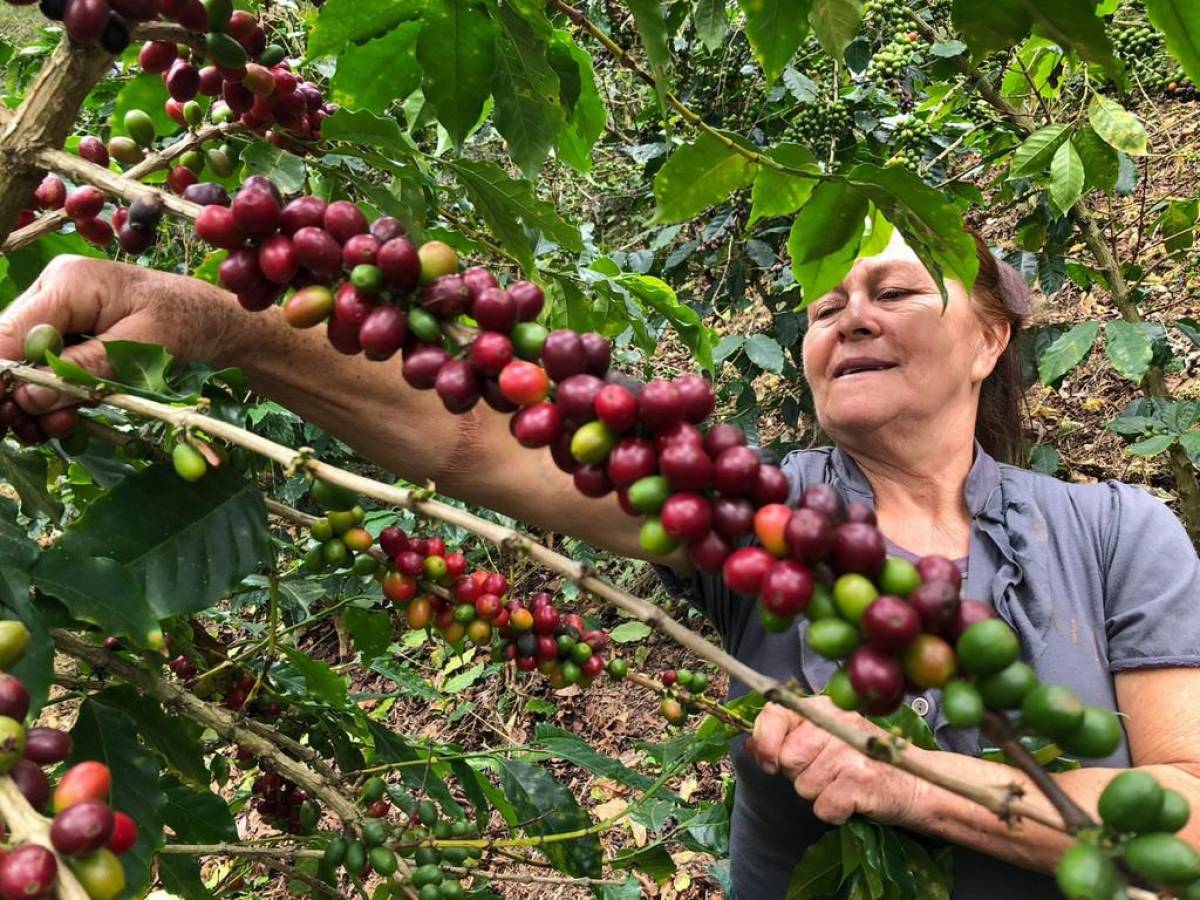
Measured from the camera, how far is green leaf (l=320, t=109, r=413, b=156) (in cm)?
122

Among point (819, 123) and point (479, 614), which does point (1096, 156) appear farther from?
point (479, 614)

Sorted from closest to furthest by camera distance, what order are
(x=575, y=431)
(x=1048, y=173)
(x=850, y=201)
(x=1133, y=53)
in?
1. (x=575, y=431)
2. (x=850, y=201)
3. (x=1048, y=173)
4. (x=1133, y=53)

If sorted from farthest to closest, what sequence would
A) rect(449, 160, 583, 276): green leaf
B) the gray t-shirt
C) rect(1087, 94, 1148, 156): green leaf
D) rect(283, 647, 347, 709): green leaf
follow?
1. rect(1087, 94, 1148, 156): green leaf
2. the gray t-shirt
3. rect(283, 647, 347, 709): green leaf
4. rect(449, 160, 583, 276): green leaf

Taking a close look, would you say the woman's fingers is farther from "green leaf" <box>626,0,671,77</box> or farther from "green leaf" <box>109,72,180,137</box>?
"green leaf" <box>109,72,180,137</box>

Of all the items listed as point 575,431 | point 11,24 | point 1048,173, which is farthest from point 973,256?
point 11,24

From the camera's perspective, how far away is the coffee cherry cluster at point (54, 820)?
565 mm

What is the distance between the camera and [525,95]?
55.7 inches

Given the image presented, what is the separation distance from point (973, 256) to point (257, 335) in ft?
3.59

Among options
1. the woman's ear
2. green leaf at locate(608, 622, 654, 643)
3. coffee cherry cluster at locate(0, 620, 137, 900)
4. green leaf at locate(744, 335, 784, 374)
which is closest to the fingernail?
coffee cherry cluster at locate(0, 620, 137, 900)

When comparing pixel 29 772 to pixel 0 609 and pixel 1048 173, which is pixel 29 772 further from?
pixel 1048 173

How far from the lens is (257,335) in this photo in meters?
1.38

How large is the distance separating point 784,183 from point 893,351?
101 centimetres

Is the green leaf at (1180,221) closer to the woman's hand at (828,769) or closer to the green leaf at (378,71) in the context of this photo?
the woman's hand at (828,769)

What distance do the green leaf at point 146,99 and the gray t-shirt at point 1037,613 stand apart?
146cm
